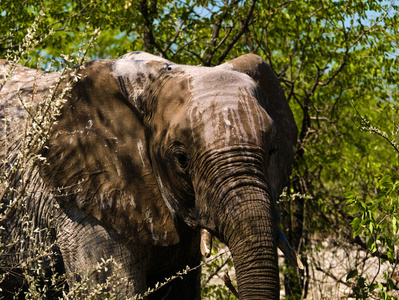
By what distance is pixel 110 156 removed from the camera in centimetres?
379

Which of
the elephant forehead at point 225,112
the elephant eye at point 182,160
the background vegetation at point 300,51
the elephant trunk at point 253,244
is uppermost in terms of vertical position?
the background vegetation at point 300,51

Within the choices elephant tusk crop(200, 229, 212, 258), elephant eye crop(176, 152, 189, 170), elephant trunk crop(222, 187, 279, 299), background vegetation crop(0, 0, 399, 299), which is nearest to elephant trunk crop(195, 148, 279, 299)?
elephant trunk crop(222, 187, 279, 299)

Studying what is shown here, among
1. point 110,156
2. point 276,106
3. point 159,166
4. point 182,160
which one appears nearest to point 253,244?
point 182,160

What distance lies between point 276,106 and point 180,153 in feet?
3.26

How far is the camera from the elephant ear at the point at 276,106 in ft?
12.9

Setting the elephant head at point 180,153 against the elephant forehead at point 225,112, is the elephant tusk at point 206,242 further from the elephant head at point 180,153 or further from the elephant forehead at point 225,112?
the elephant forehead at point 225,112

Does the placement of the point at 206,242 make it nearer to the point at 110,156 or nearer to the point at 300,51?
the point at 110,156

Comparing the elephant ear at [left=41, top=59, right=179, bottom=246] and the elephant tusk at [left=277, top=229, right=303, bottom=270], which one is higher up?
the elephant ear at [left=41, top=59, right=179, bottom=246]

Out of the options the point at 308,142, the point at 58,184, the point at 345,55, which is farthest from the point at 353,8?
the point at 58,184

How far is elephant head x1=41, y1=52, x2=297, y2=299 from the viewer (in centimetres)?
308

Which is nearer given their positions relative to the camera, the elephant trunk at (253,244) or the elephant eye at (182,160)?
the elephant trunk at (253,244)

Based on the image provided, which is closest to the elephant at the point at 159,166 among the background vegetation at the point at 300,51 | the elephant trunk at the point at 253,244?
the elephant trunk at the point at 253,244

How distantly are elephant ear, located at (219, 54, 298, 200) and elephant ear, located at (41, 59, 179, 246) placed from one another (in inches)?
21.6

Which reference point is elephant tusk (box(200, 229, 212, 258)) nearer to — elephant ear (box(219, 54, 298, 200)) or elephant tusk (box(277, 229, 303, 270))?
elephant tusk (box(277, 229, 303, 270))
